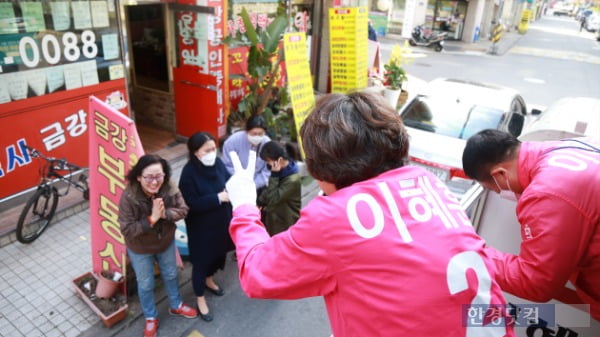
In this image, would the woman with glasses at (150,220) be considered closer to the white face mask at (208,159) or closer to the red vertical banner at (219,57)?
the white face mask at (208,159)

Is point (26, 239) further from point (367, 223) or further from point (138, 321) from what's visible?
point (367, 223)

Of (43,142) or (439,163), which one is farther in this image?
Result: (439,163)

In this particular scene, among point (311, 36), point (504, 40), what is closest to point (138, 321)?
point (311, 36)

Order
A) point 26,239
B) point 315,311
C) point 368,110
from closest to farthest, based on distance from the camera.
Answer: point 368,110 < point 315,311 < point 26,239

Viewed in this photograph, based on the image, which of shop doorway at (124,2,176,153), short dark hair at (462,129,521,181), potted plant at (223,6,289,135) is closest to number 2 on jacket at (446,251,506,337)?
short dark hair at (462,129,521,181)

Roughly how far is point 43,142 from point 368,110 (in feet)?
15.6

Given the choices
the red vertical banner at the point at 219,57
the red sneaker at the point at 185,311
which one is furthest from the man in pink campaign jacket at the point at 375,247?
the red vertical banner at the point at 219,57

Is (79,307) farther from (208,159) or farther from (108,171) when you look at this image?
(208,159)

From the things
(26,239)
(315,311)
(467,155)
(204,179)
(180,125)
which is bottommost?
(315,311)

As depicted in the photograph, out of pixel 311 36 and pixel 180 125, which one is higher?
pixel 311 36

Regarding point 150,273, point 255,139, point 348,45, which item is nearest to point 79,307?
point 150,273

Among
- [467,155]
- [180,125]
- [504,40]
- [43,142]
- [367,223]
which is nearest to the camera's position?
Answer: [367,223]

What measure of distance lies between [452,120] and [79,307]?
528 centimetres

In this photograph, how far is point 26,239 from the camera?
4449mm
